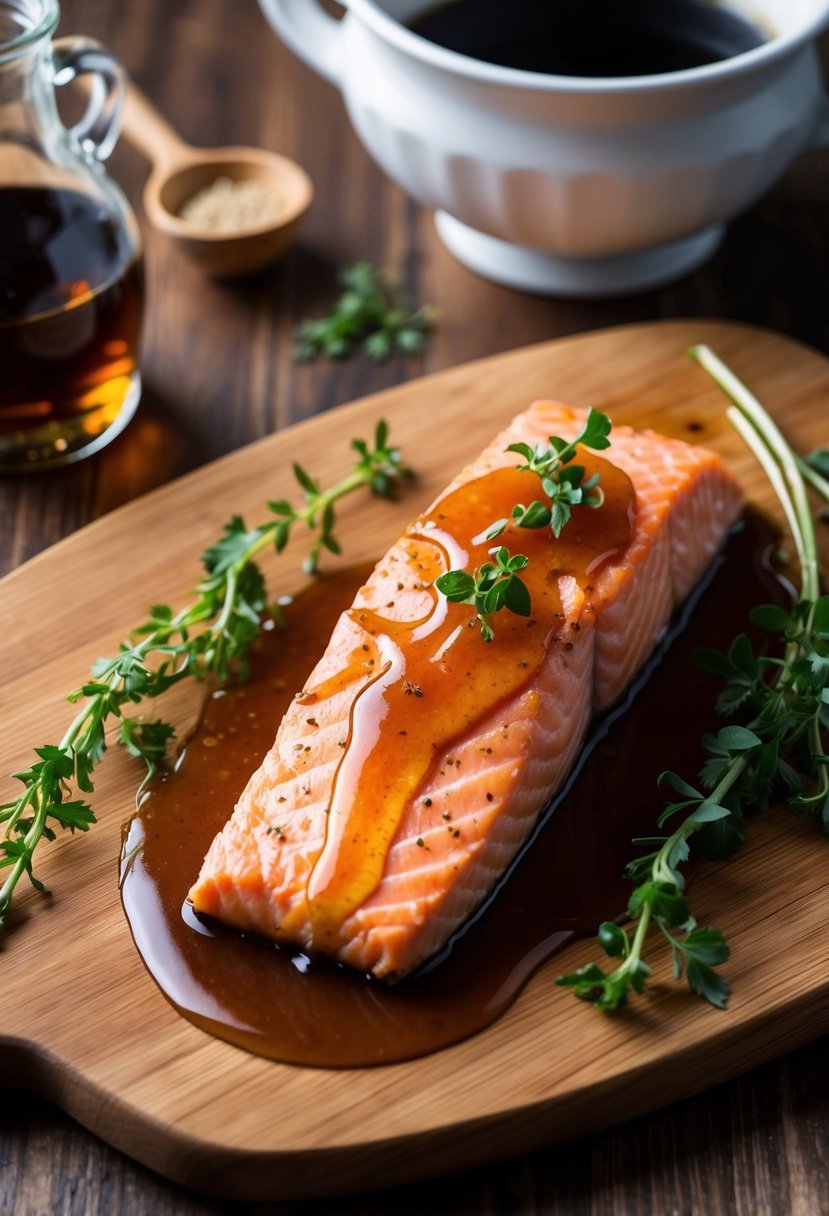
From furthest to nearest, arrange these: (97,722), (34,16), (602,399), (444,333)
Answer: (444,333) → (602,399) → (34,16) → (97,722)

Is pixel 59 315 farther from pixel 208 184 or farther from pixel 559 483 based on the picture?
pixel 559 483

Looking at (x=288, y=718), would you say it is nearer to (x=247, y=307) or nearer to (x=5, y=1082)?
(x=5, y=1082)

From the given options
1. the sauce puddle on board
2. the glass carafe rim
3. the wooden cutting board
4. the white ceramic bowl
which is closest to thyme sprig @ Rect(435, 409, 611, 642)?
the sauce puddle on board

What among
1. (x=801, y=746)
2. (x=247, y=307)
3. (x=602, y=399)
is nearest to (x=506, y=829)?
(x=801, y=746)

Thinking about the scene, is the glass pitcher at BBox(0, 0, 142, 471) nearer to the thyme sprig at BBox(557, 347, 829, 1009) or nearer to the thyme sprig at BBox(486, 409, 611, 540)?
the thyme sprig at BBox(486, 409, 611, 540)

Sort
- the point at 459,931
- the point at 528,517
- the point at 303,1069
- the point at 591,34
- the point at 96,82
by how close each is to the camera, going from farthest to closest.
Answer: the point at 591,34 < the point at 96,82 < the point at 528,517 < the point at 459,931 < the point at 303,1069

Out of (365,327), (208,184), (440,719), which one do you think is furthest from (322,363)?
(440,719)

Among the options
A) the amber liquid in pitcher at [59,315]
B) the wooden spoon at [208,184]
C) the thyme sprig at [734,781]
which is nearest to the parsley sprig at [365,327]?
the wooden spoon at [208,184]
